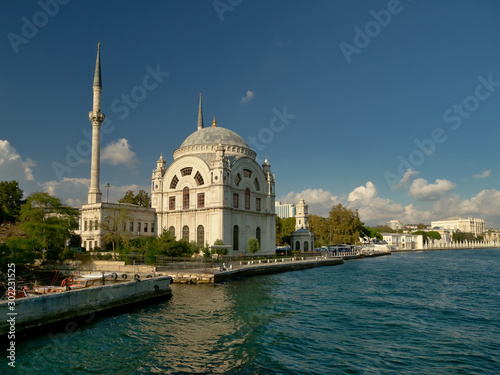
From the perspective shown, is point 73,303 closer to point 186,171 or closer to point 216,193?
point 216,193

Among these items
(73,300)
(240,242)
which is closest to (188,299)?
(73,300)

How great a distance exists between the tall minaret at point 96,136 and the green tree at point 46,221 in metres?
4.18

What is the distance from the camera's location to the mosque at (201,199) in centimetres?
4806

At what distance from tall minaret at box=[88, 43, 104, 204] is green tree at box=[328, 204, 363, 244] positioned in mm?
56095

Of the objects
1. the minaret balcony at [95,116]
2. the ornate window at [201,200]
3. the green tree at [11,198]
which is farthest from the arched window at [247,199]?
the green tree at [11,198]

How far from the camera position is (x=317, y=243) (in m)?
Result: 85.2

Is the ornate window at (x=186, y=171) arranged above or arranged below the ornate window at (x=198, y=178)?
above

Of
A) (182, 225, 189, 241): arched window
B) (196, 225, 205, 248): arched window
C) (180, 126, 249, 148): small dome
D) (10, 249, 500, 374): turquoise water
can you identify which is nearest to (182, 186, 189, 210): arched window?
(182, 225, 189, 241): arched window

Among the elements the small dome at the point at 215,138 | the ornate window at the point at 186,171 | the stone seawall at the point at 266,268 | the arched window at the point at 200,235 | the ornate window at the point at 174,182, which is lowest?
the stone seawall at the point at 266,268

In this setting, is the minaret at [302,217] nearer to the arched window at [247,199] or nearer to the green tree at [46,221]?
the arched window at [247,199]

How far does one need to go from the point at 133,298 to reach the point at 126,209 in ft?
92.3

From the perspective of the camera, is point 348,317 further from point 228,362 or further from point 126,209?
point 126,209

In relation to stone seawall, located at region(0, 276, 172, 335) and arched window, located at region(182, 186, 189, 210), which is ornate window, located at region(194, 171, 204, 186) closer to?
arched window, located at region(182, 186, 189, 210)

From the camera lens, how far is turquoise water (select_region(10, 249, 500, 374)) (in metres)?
12.4
